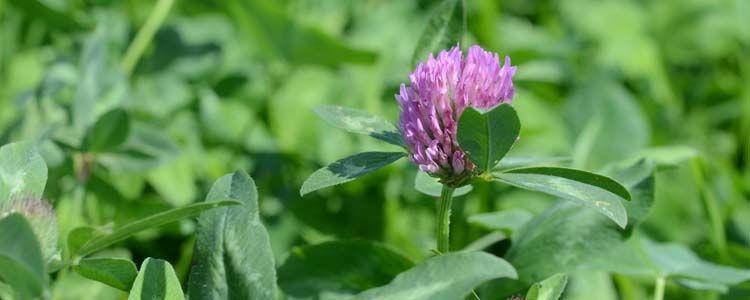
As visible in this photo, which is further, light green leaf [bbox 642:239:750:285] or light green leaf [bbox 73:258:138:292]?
light green leaf [bbox 642:239:750:285]

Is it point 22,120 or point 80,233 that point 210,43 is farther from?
point 80,233

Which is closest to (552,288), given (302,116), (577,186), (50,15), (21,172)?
(577,186)

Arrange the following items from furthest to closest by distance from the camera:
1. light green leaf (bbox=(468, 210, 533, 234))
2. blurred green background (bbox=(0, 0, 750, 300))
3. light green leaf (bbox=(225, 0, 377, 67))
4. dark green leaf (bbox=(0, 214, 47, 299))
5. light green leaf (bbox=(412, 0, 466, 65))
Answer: light green leaf (bbox=(225, 0, 377, 67)) → blurred green background (bbox=(0, 0, 750, 300)) → light green leaf (bbox=(468, 210, 533, 234)) → light green leaf (bbox=(412, 0, 466, 65)) → dark green leaf (bbox=(0, 214, 47, 299))

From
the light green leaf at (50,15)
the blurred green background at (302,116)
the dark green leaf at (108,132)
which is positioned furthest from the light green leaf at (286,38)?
the dark green leaf at (108,132)

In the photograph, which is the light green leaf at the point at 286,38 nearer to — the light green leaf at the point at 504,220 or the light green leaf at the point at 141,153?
the light green leaf at the point at 141,153

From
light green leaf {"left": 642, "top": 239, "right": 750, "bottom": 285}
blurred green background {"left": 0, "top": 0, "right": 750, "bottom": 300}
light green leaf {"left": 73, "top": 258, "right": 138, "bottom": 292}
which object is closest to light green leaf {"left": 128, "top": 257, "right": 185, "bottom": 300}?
light green leaf {"left": 73, "top": 258, "right": 138, "bottom": 292}

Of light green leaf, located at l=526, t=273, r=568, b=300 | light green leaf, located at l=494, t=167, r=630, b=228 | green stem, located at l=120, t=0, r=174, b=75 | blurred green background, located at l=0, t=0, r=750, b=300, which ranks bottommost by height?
blurred green background, located at l=0, t=0, r=750, b=300

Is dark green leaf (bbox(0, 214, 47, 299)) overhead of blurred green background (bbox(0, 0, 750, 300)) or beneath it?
overhead

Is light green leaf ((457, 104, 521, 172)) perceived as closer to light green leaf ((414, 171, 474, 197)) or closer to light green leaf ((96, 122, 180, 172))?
light green leaf ((414, 171, 474, 197))
